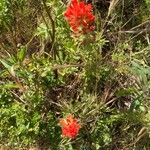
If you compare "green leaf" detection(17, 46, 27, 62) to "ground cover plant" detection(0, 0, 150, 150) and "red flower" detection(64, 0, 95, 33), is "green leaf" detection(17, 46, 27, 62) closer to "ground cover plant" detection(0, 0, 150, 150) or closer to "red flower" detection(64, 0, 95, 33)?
"ground cover plant" detection(0, 0, 150, 150)

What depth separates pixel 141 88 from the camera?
2273mm

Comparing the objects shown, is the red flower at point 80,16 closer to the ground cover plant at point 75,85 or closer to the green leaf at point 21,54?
the ground cover plant at point 75,85

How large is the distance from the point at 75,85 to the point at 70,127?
0.48 metres

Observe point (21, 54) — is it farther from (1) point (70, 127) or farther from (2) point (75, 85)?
(1) point (70, 127)

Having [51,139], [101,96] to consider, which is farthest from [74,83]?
[51,139]

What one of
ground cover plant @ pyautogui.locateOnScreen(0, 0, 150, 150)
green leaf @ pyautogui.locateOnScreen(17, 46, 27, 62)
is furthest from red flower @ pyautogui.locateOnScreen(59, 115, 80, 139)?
green leaf @ pyautogui.locateOnScreen(17, 46, 27, 62)

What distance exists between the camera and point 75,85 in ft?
7.82

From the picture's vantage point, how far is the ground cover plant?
219 cm

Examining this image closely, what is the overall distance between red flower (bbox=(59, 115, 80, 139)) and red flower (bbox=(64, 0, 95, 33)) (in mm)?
480

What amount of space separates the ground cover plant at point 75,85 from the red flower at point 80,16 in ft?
0.74

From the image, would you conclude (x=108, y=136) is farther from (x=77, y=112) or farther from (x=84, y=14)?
(x=84, y=14)

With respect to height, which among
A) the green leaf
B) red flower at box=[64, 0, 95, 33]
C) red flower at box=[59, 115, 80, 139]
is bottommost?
red flower at box=[59, 115, 80, 139]

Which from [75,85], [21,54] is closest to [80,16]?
[21,54]

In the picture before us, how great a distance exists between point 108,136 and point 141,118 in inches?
10.4
